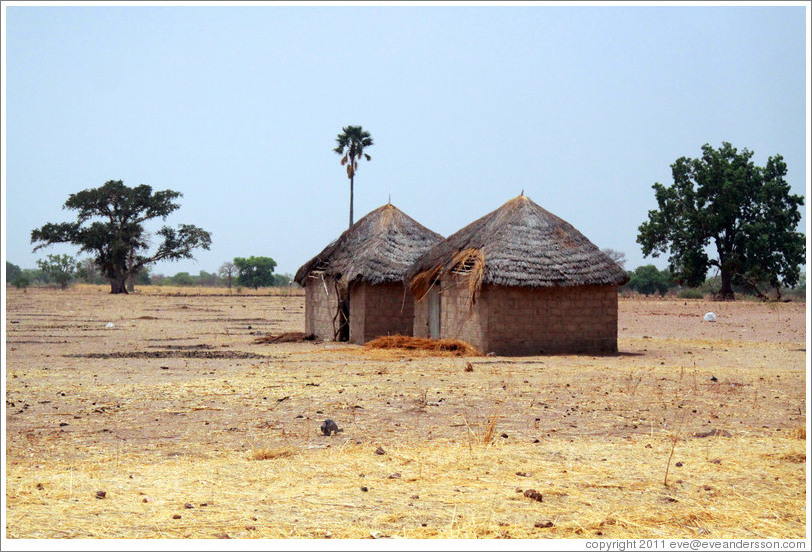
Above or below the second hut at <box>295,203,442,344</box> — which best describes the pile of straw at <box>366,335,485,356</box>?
below

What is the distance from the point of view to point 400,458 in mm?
7262

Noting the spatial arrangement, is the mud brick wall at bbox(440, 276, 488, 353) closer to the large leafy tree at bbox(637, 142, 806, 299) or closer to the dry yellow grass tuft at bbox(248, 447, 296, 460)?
the dry yellow grass tuft at bbox(248, 447, 296, 460)

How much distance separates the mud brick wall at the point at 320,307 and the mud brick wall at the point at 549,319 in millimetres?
5451

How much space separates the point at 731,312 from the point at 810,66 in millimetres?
28794

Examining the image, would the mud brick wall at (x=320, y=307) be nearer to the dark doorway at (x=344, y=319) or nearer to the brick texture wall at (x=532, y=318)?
the dark doorway at (x=344, y=319)

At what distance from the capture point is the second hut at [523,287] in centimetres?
1795

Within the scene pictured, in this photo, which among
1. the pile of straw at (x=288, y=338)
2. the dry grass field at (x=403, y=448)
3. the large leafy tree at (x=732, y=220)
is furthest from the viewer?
the large leafy tree at (x=732, y=220)

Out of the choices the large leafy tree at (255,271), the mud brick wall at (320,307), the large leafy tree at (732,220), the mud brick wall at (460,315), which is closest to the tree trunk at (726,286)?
the large leafy tree at (732,220)

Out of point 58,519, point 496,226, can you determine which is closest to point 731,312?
point 496,226

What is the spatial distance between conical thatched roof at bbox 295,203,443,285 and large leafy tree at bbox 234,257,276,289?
60860 millimetres

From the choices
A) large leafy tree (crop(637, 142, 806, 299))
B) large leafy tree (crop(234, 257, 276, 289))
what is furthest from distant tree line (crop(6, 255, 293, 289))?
large leafy tree (crop(637, 142, 806, 299))

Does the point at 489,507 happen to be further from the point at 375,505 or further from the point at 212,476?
the point at 212,476

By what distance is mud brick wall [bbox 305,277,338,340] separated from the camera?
22.4 meters

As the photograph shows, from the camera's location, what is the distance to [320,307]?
23.0 m
